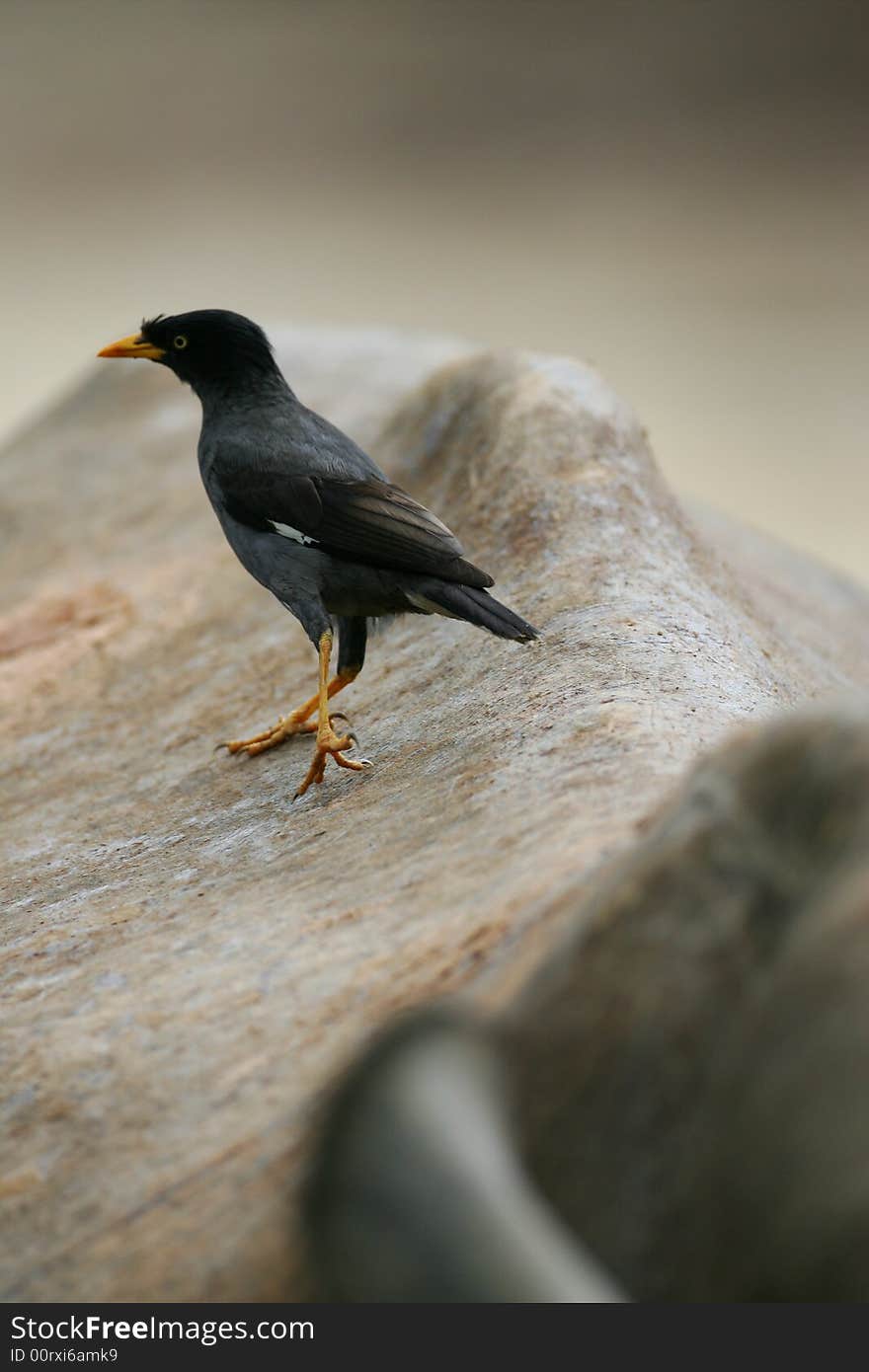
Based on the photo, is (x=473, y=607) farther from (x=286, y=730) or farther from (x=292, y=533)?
(x=286, y=730)

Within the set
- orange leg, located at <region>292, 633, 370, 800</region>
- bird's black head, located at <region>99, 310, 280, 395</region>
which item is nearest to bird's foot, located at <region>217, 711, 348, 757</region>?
orange leg, located at <region>292, 633, 370, 800</region>

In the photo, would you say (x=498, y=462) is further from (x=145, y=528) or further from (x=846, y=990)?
(x=846, y=990)

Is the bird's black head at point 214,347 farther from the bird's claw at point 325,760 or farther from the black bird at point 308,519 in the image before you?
the bird's claw at point 325,760

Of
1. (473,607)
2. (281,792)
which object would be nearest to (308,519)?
(473,607)

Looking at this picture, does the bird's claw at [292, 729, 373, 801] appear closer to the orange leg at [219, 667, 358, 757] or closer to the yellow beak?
the orange leg at [219, 667, 358, 757]

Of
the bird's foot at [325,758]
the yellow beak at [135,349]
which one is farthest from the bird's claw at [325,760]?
the yellow beak at [135,349]

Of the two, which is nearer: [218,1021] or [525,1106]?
[525,1106]

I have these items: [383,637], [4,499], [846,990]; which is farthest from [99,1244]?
[4,499]
